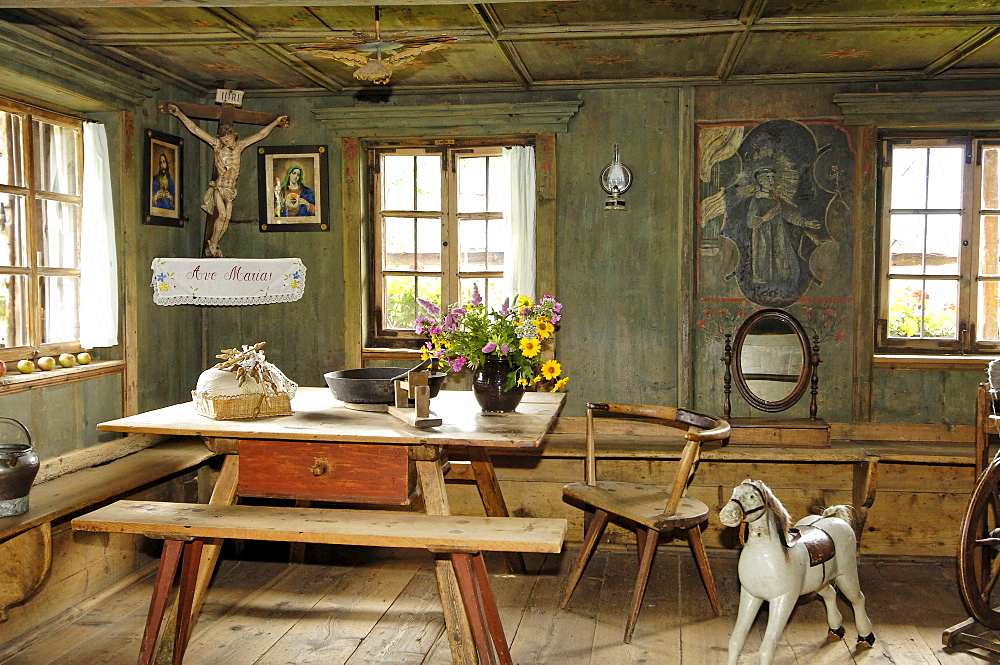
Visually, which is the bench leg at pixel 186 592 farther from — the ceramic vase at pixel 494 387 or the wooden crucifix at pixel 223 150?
the wooden crucifix at pixel 223 150

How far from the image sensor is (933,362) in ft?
16.5

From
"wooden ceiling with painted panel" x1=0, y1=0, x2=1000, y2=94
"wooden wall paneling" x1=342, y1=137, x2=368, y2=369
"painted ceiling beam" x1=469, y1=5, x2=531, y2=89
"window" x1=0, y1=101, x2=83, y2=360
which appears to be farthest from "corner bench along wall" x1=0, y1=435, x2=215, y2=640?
"painted ceiling beam" x1=469, y1=5, x2=531, y2=89

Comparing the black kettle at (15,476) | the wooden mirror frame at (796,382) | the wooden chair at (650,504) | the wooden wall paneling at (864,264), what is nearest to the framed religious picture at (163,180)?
the black kettle at (15,476)

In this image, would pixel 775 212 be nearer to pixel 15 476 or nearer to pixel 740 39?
pixel 740 39

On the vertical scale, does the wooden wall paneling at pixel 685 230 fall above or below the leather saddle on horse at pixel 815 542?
above

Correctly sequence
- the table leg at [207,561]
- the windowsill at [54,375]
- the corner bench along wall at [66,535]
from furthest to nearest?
the windowsill at [54,375] → the corner bench along wall at [66,535] → the table leg at [207,561]

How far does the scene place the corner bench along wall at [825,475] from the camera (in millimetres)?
4645

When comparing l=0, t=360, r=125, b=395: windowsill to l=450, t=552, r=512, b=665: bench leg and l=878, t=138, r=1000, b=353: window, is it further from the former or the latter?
l=878, t=138, r=1000, b=353: window

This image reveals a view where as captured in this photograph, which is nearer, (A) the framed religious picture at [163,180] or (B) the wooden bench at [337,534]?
(B) the wooden bench at [337,534]

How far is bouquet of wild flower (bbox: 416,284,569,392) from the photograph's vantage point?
3.52 meters

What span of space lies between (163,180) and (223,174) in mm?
363

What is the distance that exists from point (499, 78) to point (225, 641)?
3.31m

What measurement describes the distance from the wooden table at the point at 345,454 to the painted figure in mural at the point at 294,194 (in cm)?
229

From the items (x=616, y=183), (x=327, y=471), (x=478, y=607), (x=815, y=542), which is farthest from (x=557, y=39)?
(x=478, y=607)
